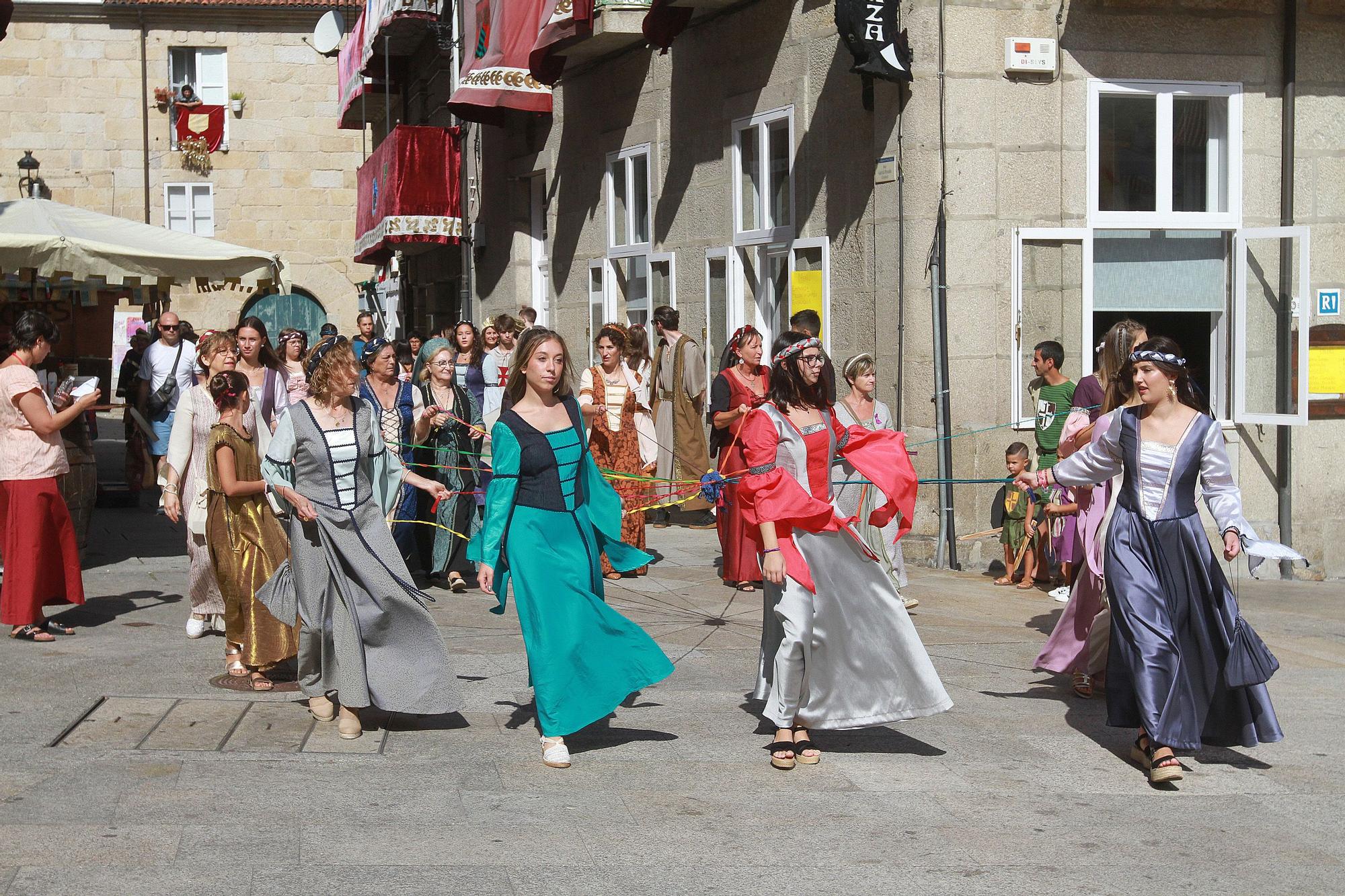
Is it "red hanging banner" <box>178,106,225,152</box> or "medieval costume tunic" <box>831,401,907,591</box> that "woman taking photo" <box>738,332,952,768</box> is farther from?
"red hanging banner" <box>178,106,225,152</box>

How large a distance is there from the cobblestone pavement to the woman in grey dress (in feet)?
0.72

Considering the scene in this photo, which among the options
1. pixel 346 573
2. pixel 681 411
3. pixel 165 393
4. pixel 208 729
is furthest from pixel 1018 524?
pixel 165 393

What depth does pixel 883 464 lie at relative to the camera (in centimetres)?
673

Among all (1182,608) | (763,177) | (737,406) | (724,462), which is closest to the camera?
(1182,608)

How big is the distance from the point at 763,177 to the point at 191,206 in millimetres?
25164

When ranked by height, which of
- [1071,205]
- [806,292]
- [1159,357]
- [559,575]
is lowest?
[559,575]

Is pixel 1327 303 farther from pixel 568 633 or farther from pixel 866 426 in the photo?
pixel 568 633

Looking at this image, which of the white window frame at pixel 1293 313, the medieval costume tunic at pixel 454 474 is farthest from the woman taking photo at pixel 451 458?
the white window frame at pixel 1293 313

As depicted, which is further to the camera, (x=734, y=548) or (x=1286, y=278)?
(x=1286, y=278)

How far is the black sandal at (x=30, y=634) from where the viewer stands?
348 inches

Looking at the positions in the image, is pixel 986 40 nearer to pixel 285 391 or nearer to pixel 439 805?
pixel 285 391

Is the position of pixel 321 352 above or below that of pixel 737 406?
above

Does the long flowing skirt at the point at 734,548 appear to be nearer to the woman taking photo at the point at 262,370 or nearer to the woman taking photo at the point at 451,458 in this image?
the woman taking photo at the point at 451,458

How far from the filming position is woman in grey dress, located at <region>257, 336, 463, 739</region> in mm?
6809
